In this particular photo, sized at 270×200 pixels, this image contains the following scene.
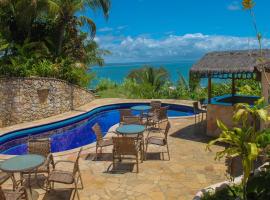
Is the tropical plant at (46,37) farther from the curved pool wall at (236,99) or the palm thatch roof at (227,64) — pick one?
the curved pool wall at (236,99)

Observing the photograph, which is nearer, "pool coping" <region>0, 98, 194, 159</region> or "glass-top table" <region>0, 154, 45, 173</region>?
"glass-top table" <region>0, 154, 45, 173</region>

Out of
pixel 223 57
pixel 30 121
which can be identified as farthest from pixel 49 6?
pixel 223 57

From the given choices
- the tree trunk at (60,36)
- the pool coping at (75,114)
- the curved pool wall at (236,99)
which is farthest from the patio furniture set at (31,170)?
the tree trunk at (60,36)

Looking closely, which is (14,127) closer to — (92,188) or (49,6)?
(49,6)

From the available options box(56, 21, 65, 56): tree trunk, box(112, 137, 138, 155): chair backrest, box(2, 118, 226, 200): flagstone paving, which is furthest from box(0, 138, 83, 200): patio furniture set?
box(56, 21, 65, 56): tree trunk

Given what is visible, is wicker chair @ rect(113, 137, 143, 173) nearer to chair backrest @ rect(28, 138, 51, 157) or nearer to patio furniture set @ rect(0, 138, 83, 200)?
patio furniture set @ rect(0, 138, 83, 200)

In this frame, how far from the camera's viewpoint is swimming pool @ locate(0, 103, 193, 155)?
39.9ft

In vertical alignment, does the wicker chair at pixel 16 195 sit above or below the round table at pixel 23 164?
below

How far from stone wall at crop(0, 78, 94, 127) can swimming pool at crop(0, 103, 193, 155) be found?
1346mm

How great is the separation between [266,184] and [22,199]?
4351 mm

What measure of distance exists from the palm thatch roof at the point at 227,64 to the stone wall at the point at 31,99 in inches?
313

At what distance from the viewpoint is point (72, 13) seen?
17844 millimetres

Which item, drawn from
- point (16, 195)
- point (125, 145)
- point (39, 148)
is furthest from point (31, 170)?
point (125, 145)

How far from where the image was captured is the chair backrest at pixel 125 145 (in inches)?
309
